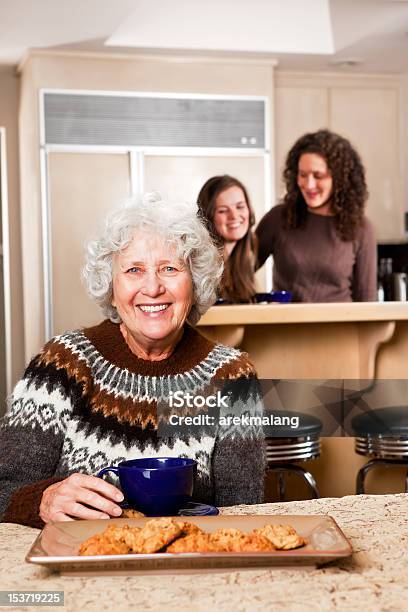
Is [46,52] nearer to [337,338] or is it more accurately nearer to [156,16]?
[156,16]

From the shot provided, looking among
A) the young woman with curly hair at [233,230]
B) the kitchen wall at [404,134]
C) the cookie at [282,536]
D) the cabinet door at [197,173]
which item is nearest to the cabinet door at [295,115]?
the cabinet door at [197,173]

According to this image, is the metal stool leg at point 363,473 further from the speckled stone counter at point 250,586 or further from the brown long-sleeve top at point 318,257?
the speckled stone counter at point 250,586

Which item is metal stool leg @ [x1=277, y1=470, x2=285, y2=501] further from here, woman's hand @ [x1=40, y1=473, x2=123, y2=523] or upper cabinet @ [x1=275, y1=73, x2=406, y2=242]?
upper cabinet @ [x1=275, y1=73, x2=406, y2=242]

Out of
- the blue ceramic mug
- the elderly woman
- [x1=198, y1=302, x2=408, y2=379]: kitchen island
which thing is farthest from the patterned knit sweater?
[x1=198, y1=302, x2=408, y2=379]: kitchen island

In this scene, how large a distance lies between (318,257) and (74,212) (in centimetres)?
218

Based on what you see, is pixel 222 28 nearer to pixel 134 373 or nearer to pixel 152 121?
pixel 152 121

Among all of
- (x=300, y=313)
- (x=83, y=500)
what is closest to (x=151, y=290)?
(x=83, y=500)

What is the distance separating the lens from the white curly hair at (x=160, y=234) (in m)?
1.56

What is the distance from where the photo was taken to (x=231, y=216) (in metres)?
3.10

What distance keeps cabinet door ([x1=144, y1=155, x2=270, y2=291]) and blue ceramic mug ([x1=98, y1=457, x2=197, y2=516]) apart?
4260 millimetres

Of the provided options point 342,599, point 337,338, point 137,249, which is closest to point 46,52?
point 337,338

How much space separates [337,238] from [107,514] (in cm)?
244

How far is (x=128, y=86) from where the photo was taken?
526cm

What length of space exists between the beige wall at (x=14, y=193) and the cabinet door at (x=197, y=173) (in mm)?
862
